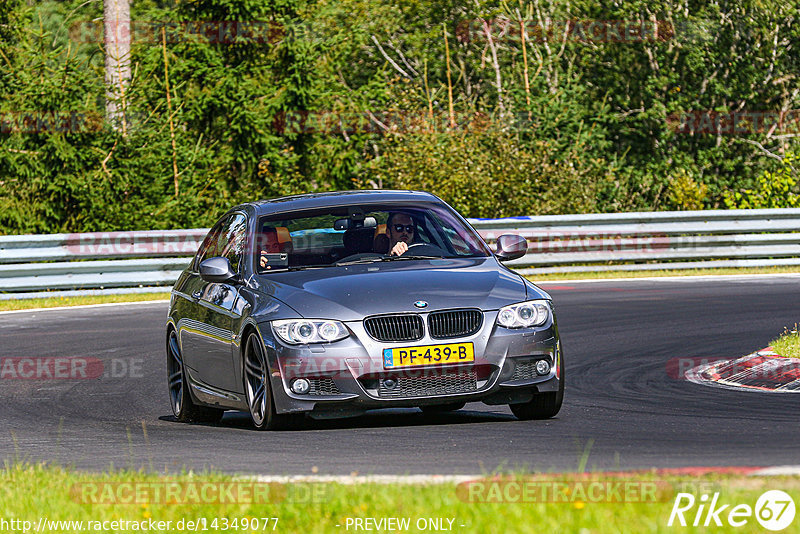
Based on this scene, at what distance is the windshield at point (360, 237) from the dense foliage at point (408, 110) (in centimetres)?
1474

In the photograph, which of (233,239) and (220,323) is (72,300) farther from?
Answer: (220,323)

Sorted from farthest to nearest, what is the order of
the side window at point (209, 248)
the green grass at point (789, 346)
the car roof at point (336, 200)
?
the green grass at point (789, 346)
the side window at point (209, 248)
the car roof at point (336, 200)

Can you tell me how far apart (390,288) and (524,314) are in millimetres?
854

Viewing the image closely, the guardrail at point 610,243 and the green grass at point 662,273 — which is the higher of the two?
the guardrail at point 610,243

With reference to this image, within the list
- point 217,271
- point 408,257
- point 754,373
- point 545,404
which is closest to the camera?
point 545,404

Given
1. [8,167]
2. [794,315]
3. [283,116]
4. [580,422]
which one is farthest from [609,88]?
[580,422]

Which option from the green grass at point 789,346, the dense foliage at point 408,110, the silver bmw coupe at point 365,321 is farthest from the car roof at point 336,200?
the dense foliage at point 408,110

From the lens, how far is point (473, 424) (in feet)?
30.5

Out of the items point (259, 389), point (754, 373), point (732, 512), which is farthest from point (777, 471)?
point (754, 373)

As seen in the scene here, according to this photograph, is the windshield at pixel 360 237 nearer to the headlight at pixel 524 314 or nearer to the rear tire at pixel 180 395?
the headlight at pixel 524 314

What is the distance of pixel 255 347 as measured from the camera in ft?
30.1

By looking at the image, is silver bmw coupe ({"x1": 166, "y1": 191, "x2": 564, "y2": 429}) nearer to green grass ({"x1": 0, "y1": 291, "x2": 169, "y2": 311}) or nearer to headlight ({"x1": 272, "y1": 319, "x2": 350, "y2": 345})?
Answer: headlight ({"x1": 272, "y1": 319, "x2": 350, "y2": 345})

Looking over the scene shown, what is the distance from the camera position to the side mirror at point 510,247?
10.2m

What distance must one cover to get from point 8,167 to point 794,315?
14.0m
